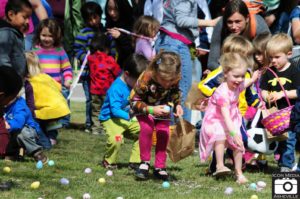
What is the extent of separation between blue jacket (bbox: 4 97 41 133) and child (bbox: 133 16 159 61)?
1.93 m

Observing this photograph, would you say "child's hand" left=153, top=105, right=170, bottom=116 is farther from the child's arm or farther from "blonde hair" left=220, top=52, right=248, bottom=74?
the child's arm

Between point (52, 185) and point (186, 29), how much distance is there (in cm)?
362

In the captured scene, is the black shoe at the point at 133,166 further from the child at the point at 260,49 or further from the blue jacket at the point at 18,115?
the child at the point at 260,49

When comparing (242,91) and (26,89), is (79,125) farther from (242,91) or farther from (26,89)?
(242,91)

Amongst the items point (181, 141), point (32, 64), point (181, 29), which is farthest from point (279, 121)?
point (32, 64)

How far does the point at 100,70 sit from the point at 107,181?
4.38m

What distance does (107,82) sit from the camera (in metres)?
12.0

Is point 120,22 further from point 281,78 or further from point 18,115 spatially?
point 281,78

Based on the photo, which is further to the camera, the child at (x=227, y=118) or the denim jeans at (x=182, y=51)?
the denim jeans at (x=182, y=51)

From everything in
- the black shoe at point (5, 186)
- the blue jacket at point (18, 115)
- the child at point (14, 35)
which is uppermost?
the child at point (14, 35)

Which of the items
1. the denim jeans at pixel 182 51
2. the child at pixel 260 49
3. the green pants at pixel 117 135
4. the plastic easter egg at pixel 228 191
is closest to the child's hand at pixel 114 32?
the denim jeans at pixel 182 51

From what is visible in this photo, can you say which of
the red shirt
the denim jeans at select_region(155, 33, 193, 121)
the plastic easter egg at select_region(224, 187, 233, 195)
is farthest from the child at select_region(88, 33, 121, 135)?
the plastic easter egg at select_region(224, 187, 233, 195)

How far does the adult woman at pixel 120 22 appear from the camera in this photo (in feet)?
39.3

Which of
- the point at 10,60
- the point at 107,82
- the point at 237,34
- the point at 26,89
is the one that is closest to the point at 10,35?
the point at 10,60
